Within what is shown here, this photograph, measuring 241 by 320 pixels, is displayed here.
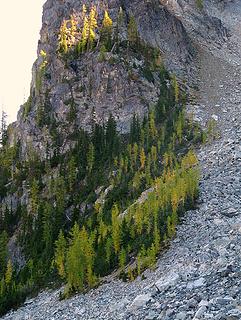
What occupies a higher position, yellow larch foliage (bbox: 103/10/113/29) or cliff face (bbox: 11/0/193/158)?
yellow larch foliage (bbox: 103/10/113/29)

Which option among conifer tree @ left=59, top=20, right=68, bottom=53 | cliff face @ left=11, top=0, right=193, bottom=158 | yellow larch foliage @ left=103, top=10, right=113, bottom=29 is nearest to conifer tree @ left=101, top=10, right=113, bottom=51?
yellow larch foliage @ left=103, top=10, right=113, bottom=29

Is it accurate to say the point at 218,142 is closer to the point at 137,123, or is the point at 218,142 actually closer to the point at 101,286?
the point at 137,123

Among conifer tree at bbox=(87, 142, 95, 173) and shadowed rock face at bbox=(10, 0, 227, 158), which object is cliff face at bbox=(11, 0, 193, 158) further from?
conifer tree at bbox=(87, 142, 95, 173)

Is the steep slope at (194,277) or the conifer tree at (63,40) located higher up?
the conifer tree at (63,40)

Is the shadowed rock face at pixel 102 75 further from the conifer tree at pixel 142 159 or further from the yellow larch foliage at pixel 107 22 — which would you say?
the conifer tree at pixel 142 159

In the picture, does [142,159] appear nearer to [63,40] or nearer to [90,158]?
[90,158]

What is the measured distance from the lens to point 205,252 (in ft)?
94.1

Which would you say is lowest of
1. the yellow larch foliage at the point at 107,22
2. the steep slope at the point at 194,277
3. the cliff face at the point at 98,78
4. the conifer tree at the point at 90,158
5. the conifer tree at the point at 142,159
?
the steep slope at the point at 194,277

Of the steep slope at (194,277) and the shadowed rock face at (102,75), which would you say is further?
the shadowed rock face at (102,75)

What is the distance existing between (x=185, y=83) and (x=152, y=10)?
19.9m

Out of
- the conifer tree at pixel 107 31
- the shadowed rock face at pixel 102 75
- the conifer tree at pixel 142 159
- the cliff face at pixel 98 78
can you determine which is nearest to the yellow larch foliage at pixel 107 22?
the conifer tree at pixel 107 31

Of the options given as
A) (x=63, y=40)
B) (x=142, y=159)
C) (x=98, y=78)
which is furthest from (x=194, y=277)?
(x=63, y=40)

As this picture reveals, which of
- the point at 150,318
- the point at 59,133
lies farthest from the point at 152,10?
the point at 150,318

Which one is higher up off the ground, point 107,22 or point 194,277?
point 107,22
